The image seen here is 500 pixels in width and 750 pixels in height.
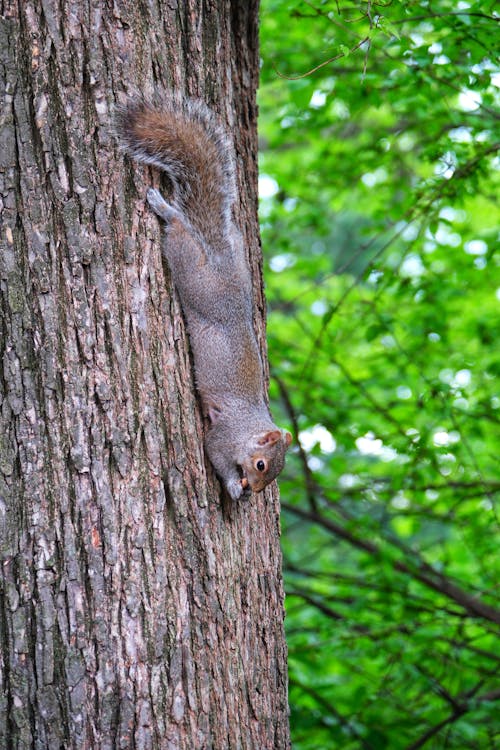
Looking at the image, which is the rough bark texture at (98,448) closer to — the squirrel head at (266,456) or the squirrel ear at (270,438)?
the squirrel head at (266,456)

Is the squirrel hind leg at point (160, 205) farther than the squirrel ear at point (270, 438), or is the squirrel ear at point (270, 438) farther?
the squirrel ear at point (270, 438)

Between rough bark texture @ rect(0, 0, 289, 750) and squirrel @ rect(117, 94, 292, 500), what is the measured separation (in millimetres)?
61

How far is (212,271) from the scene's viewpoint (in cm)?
222

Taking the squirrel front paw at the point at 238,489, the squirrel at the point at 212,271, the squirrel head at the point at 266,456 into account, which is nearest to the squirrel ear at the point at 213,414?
the squirrel at the point at 212,271

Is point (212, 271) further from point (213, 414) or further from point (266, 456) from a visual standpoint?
point (266, 456)

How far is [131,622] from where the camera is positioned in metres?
1.69

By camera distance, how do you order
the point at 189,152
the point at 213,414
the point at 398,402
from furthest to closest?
the point at 398,402 → the point at 213,414 → the point at 189,152

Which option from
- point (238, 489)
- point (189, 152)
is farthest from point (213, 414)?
point (189, 152)

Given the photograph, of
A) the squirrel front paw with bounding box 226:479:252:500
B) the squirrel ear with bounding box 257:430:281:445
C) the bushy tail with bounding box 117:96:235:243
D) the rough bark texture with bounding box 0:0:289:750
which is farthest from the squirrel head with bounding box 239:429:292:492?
the bushy tail with bounding box 117:96:235:243

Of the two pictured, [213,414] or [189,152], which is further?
[213,414]

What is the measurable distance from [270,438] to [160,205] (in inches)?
34.9

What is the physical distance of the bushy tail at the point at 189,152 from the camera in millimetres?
1860

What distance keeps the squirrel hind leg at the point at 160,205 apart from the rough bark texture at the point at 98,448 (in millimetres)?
27

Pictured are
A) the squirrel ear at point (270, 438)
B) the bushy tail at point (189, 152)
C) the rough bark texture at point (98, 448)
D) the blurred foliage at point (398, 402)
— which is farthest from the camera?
the blurred foliage at point (398, 402)
